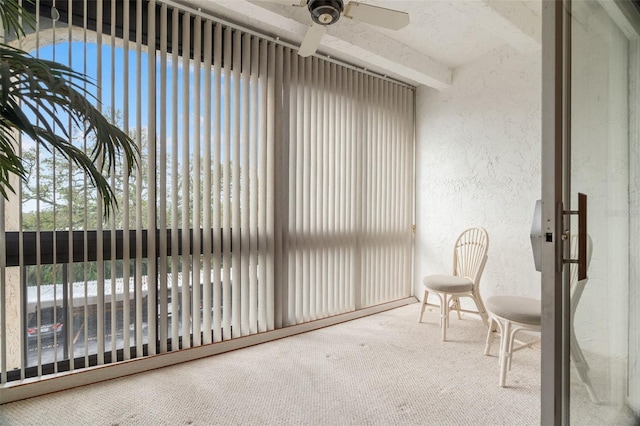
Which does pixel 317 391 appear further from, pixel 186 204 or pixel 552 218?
pixel 552 218

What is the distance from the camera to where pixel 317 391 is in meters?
2.13

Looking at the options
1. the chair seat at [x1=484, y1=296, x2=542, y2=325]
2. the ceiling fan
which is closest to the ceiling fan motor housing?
the ceiling fan

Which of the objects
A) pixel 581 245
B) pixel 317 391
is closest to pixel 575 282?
pixel 581 245

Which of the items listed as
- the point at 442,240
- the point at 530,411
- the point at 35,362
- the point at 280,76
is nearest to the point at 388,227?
the point at 442,240

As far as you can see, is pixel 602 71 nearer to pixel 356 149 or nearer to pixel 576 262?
pixel 576 262

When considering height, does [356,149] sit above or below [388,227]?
above

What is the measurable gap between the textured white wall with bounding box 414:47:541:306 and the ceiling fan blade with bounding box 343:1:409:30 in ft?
6.08

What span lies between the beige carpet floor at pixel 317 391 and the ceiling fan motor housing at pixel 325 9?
6.71 feet

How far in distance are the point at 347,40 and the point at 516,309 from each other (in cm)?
235

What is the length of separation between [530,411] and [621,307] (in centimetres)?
87

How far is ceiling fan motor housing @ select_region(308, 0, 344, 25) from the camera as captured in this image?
1.81 m

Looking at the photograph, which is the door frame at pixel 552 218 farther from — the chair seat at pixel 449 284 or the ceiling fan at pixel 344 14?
the chair seat at pixel 449 284

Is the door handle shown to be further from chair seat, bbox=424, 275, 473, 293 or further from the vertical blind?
the vertical blind

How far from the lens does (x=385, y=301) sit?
394 centimetres
